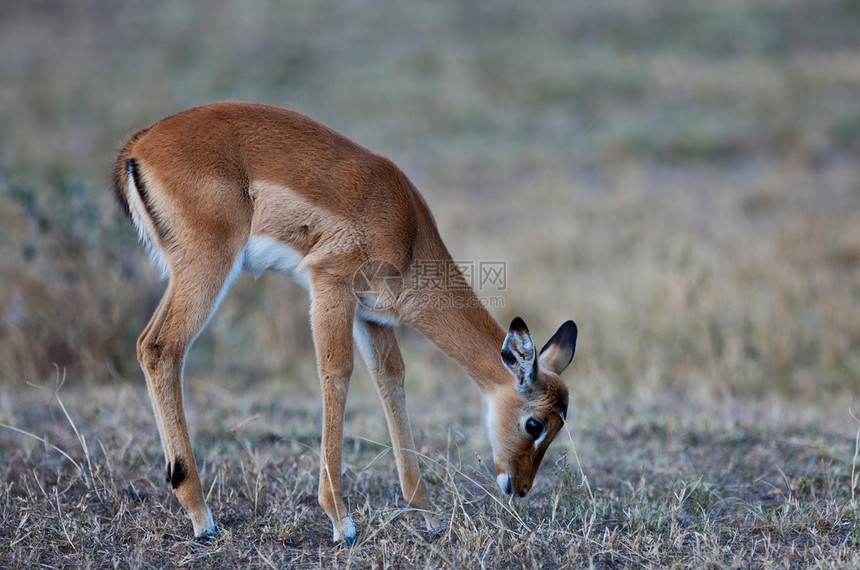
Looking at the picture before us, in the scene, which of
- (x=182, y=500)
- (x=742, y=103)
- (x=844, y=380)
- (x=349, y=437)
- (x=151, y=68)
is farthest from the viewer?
(x=151, y=68)

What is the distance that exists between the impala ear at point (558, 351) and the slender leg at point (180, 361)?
1906 mm

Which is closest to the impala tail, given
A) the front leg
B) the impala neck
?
the front leg

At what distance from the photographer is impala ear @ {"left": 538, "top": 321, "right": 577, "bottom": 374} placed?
5.12 metres

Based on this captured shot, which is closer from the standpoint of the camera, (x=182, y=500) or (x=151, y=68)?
(x=182, y=500)

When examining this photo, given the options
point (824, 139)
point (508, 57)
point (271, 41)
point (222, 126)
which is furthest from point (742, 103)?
point (222, 126)

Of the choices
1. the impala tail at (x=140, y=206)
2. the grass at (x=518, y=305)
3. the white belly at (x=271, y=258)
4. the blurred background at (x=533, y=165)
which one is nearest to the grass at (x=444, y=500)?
the grass at (x=518, y=305)

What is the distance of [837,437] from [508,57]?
19.2 metres

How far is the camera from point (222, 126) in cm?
512

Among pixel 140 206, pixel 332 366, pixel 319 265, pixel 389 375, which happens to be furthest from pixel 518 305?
pixel 140 206

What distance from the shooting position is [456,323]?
5152 millimetres

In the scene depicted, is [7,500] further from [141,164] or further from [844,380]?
[844,380]

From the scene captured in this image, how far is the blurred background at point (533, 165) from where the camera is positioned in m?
9.08

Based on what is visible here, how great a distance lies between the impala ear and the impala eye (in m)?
0.36

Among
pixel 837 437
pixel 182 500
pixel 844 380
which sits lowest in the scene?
pixel 844 380
